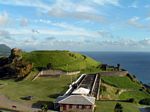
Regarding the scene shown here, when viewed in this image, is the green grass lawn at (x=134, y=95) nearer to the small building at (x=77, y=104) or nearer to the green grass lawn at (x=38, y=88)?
the green grass lawn at (x=38, y=88)

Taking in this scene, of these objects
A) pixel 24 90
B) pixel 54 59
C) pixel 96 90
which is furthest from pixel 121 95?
pixel 54 59

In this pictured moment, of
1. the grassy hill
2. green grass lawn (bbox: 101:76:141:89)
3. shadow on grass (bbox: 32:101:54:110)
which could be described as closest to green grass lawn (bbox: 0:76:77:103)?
shadow on grass (bbox: 32:101:54:110)

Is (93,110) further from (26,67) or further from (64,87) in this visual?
(26,67)

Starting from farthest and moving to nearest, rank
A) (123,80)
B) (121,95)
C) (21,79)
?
(123,80)
(21,79)
(121,95)

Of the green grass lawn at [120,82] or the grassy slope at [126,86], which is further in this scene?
the green grass lawn at [120,82]

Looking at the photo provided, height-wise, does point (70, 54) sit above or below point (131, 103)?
above

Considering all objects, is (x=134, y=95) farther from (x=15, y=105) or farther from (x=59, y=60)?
(x=15, y=105)

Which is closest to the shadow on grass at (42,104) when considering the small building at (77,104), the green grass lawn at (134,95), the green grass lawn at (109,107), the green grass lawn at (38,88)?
the green grass lawn at (38,88)
